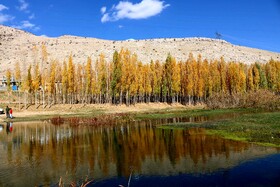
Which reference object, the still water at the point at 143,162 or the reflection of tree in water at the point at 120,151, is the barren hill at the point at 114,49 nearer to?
the reflection of tree in water at the point at 120,151

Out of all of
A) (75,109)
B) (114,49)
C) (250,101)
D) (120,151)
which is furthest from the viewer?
(114,49)

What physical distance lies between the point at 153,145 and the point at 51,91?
51558mm

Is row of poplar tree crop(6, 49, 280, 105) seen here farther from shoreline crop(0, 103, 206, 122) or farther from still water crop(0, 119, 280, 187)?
still water crop(0, 119, 280, 187)

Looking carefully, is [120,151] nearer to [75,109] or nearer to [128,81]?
[75,109]

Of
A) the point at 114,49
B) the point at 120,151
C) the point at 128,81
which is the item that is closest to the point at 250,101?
the point at 128,81

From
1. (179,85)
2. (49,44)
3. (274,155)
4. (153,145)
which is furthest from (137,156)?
(49,44)

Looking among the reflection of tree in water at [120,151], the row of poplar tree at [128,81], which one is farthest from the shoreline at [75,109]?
the reflection of tree in water at [120,151]

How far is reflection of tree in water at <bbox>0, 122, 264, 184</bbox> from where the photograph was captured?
51.0 ft

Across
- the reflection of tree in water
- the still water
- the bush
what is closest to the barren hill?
the bush

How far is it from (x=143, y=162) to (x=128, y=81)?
5434 cm

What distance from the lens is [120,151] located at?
19359 mm

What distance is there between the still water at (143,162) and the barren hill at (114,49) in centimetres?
10421

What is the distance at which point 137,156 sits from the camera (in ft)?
57.7

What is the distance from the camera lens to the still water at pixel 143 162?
41.8ft
